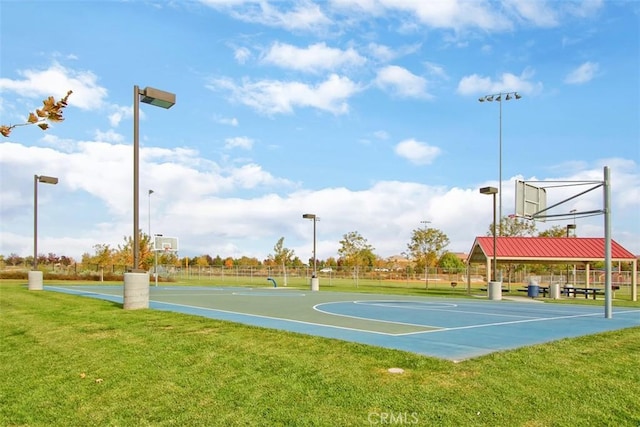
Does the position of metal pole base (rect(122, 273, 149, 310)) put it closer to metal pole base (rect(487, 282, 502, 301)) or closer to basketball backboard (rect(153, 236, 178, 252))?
metal pole base (rect(487, 282, 502, 301))

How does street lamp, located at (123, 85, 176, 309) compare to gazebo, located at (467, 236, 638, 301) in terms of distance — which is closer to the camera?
street lamp, located at (123, 85, 176, 309)

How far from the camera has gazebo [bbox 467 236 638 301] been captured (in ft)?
102

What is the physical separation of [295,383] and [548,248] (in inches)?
1181

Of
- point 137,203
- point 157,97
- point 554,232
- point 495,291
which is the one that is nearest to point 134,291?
point 137,203

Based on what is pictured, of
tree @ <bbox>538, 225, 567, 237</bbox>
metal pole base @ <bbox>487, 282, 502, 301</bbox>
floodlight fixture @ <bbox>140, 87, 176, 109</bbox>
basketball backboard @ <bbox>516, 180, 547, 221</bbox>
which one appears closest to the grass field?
floodlight fixture @ <bbox>140, 87, 176, 109</bbox>

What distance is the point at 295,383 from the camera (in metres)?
6.25

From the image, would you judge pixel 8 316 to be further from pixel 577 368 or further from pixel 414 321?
pixel 577 368

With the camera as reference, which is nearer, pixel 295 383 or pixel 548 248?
pixel 295 383

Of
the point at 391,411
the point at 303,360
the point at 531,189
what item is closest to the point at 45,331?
the point at 303,360

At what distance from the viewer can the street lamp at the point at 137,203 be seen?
46.1 ft

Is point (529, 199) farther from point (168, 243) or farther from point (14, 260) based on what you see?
point (14, 260)

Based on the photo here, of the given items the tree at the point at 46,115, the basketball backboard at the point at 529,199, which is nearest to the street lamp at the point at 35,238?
the basketball backboard at the point at 529,199

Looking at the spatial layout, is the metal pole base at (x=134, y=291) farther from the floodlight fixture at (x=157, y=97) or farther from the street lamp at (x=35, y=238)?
the street lamp at (x=35, y=238)

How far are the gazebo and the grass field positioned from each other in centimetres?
2289
